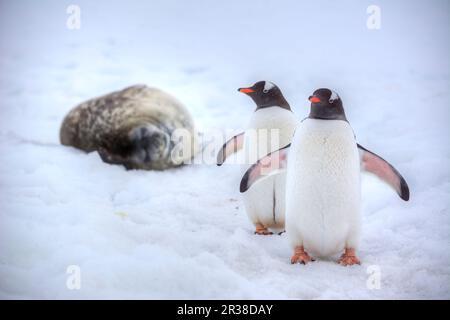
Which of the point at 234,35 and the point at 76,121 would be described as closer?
the point at 76,121

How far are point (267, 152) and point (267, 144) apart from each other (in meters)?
0.05

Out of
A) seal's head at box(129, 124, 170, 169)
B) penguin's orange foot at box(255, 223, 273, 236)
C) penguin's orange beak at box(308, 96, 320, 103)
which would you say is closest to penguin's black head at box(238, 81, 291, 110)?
penguin's orange beak at box(308, 96, 320, 103)

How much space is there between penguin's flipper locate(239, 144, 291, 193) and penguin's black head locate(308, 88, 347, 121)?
0.27 m

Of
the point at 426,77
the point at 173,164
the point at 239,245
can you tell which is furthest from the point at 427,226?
the point at 426,77

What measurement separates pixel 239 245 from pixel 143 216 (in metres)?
0.78

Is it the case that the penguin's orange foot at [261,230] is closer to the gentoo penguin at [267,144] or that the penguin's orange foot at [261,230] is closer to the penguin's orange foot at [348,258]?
the gentoo penguin at [267,144]

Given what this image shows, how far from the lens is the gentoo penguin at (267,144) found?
2443 mm

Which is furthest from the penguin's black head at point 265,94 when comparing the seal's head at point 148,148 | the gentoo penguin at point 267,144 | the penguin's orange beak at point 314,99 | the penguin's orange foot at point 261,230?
the seal's head at point 148,148

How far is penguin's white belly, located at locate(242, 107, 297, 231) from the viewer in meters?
2.44

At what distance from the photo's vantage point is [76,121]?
466cm

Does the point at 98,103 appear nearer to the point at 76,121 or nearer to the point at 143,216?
the point at 76,121

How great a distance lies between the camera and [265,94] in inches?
99.3

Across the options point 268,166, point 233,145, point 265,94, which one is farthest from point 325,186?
point 233,145

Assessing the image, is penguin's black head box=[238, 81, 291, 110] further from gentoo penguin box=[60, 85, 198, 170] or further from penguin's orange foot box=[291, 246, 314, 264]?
gentoo penguin box=[60, 85, 198, 170]
